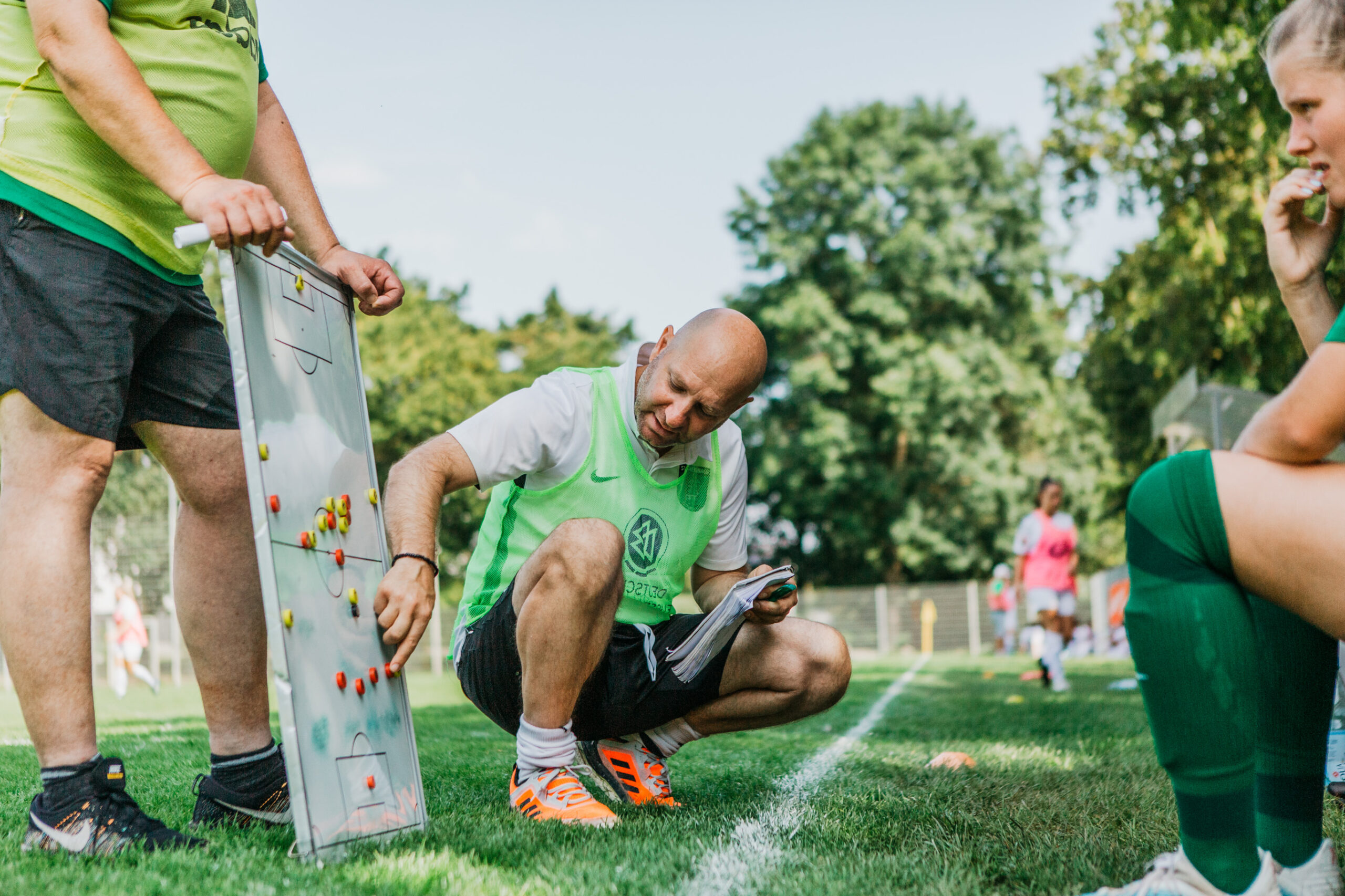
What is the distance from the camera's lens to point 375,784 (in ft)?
7.97

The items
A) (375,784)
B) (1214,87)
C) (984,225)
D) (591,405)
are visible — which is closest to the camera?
(375,784)

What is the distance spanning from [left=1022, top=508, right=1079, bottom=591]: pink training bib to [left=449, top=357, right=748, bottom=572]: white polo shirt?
29.3 ft

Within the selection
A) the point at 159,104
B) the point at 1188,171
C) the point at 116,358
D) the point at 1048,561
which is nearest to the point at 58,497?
the point at 116,358

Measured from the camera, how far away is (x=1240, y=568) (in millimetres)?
1737

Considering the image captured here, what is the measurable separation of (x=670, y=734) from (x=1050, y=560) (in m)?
9.44

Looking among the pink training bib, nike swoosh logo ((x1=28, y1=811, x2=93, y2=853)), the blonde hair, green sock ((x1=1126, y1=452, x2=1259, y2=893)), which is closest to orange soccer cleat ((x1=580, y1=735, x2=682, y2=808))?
nike swoosh logo ((x1=28, y1=811, x2=93, y2=853))

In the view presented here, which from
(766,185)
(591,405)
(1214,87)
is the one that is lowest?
(591,405)

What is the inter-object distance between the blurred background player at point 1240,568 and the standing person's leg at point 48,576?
198 cm

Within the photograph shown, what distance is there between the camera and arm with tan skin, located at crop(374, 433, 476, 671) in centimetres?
255

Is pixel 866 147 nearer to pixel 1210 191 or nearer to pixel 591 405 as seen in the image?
pixel 1210 191

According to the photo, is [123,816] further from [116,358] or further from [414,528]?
[116,358]

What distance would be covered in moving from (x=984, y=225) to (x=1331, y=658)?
1287 inches

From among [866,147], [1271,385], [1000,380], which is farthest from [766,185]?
[1271,385]

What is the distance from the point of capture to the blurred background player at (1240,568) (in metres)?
1.68
